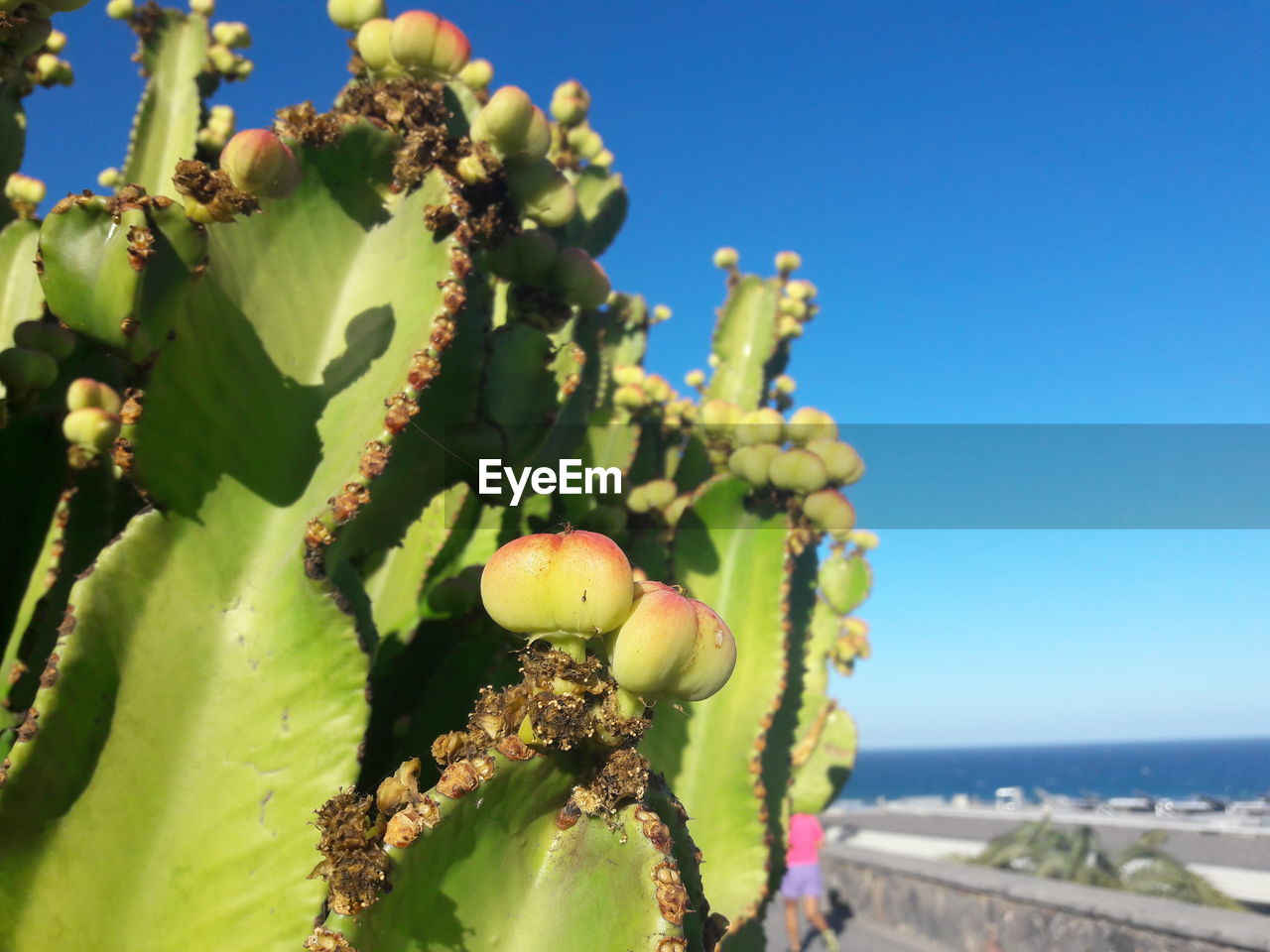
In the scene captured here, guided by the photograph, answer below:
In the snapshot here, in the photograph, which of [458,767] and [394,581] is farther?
[394,581]

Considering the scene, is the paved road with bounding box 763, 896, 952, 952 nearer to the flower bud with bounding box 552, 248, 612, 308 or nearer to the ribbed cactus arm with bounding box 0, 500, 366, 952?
the flower bud with bounding box 552, 248, 612, 308

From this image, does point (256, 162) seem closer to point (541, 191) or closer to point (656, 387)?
point (541, 191)

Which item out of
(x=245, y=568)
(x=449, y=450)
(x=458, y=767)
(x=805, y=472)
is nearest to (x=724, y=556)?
(x=805, y=472)

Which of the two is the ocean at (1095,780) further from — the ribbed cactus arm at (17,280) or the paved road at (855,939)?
the ribbed cactus arm at (17,280)

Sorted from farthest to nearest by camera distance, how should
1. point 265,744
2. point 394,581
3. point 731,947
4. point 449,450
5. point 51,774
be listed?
point 731,947, point 394,581, point 449,450, point 265,744, point 51,774

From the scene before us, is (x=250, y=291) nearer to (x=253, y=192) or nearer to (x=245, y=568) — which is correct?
(x=253, y=192)

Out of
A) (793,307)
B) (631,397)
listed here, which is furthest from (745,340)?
(631,397)
